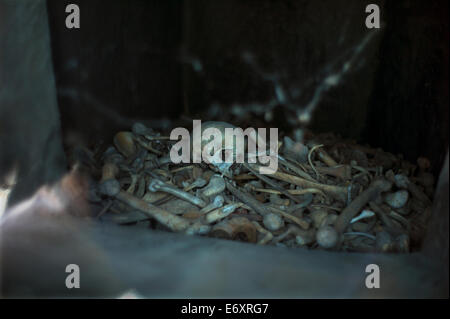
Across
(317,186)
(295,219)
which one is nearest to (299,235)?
(295,219)

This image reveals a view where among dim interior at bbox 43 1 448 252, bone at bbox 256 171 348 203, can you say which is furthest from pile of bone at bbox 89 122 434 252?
dim interior at bbox 43 1 448 252

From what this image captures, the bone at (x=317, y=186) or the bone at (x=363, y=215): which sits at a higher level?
the bone at (x=317, y=186)

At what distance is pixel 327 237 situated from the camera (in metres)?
1.33

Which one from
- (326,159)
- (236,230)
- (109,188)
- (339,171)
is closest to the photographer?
(236,230)

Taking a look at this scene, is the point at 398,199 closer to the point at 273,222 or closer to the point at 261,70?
the point at 273,222

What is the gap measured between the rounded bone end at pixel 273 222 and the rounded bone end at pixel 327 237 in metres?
0.18

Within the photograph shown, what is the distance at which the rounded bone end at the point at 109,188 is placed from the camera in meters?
1.57

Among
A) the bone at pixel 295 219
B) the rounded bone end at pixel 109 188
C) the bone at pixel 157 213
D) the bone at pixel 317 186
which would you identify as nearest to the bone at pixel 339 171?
the bone at pixel 317 186

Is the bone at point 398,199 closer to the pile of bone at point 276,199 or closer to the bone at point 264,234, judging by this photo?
the pile of bone at point 276,199

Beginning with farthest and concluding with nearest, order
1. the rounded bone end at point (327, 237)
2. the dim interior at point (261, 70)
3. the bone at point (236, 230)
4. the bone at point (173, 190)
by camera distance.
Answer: the dim interior at point (261, 70)
the bone at point (173, 190)
the bone at point (236, 230)
the rounded bone end at point (327, 237)

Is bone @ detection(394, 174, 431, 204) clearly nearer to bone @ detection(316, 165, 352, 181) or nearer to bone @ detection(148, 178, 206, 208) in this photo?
bone @ detection(316, 165, 352, 181)

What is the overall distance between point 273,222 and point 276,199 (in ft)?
0.89
